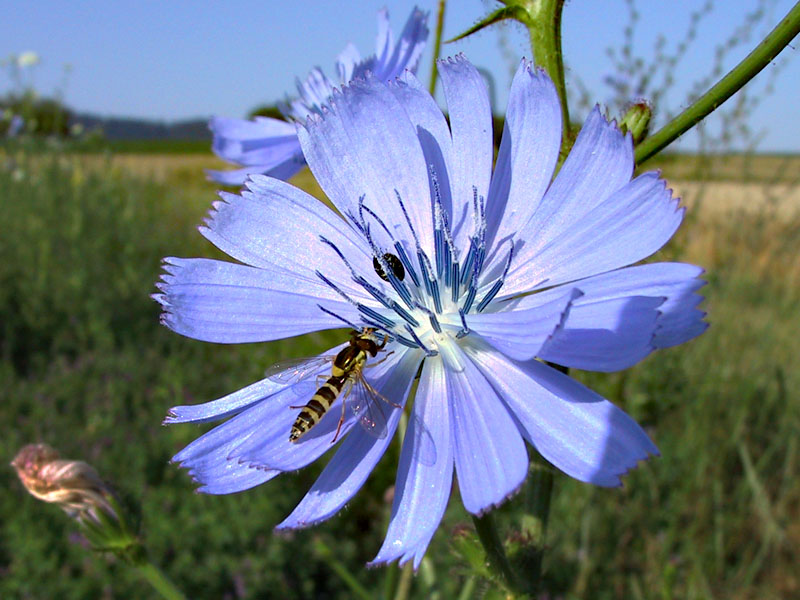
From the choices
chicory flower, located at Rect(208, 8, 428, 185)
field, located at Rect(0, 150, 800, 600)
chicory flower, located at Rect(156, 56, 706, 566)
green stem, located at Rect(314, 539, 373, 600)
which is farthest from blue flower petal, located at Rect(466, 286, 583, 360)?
green stem, located at Rect(314, 539, 373, 600)

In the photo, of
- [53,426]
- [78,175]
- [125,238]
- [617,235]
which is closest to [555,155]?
A: [617,235]

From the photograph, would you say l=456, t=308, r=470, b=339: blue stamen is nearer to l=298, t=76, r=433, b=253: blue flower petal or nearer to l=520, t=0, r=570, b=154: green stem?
l=298, t=76, r=433, b=253: blue flower petal

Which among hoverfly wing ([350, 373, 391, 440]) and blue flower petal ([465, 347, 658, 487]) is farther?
hoverfly wing ([350, 373, 391, 440])

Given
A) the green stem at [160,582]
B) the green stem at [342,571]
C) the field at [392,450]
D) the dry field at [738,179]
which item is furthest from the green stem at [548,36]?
the dry field at [738,179]

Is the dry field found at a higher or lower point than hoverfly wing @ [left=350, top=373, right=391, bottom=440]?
higher

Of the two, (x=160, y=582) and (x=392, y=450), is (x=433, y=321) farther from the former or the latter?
(x=392, y=450)

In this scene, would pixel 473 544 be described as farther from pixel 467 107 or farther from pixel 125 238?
pixel 125 238

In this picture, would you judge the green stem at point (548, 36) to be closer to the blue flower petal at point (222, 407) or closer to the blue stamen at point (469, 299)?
the blue stamen at point (469, 299)
